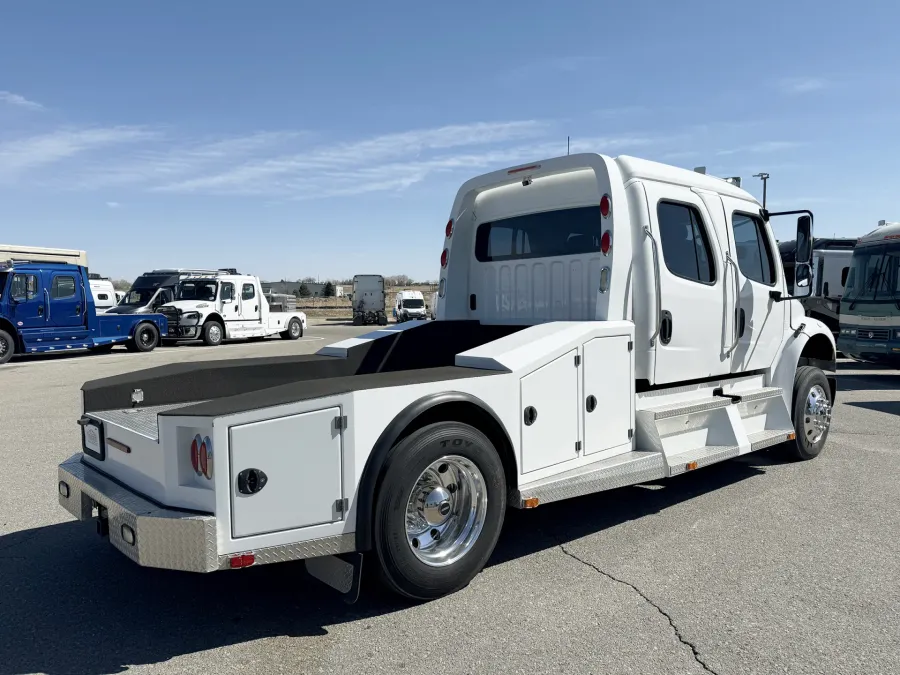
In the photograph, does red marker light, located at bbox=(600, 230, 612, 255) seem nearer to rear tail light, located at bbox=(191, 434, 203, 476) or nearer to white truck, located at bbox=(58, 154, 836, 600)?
white truck, located at bbox=(58, 154, 836, 600)

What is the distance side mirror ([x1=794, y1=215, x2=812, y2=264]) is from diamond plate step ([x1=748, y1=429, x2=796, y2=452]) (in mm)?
1514

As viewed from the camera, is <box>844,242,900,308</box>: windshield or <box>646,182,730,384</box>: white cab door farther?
<box>844,242,900,308</box>: windshield

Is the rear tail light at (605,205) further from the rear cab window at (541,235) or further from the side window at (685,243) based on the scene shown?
the side window at (685,243)

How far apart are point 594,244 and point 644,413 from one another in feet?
4.42

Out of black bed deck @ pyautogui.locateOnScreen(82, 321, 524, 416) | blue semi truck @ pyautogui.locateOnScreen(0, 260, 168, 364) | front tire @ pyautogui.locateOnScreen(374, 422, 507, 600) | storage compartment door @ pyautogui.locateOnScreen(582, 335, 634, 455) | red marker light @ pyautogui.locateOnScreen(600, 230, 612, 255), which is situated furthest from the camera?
blue semi truck @ pyautogui.locateOnScreen(0, 260, 168, 364)

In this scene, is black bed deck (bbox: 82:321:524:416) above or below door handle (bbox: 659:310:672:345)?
below

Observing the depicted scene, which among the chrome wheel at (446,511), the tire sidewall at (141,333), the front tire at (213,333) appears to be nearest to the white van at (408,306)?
the front tire at (213,333)

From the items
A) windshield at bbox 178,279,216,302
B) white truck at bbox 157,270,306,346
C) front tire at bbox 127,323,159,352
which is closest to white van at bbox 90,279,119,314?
white truck at bbox 157,270,306,346

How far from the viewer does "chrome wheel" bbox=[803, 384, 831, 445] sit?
21.9 feet

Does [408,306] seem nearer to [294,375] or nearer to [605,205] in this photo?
[294,375]

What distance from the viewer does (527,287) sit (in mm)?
5820

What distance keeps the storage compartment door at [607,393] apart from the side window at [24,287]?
17104mm

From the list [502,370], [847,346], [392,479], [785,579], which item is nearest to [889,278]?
[847,346]

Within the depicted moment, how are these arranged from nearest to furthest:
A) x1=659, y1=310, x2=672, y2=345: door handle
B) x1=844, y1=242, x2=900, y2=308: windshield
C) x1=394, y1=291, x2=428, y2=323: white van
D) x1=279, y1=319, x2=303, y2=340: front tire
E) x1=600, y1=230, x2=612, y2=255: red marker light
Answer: x1=600, y1=230, x2=612, y2=255: red marker light
x1=659, y1=310, x2=672, y2=345: door handle
x1=844, y1=242, x2=900, y2=308: windshield
x1=279, y1=319, x2=303, y2=340: front tire
x1=394, y1=291, x2=428, y2=323: white van
